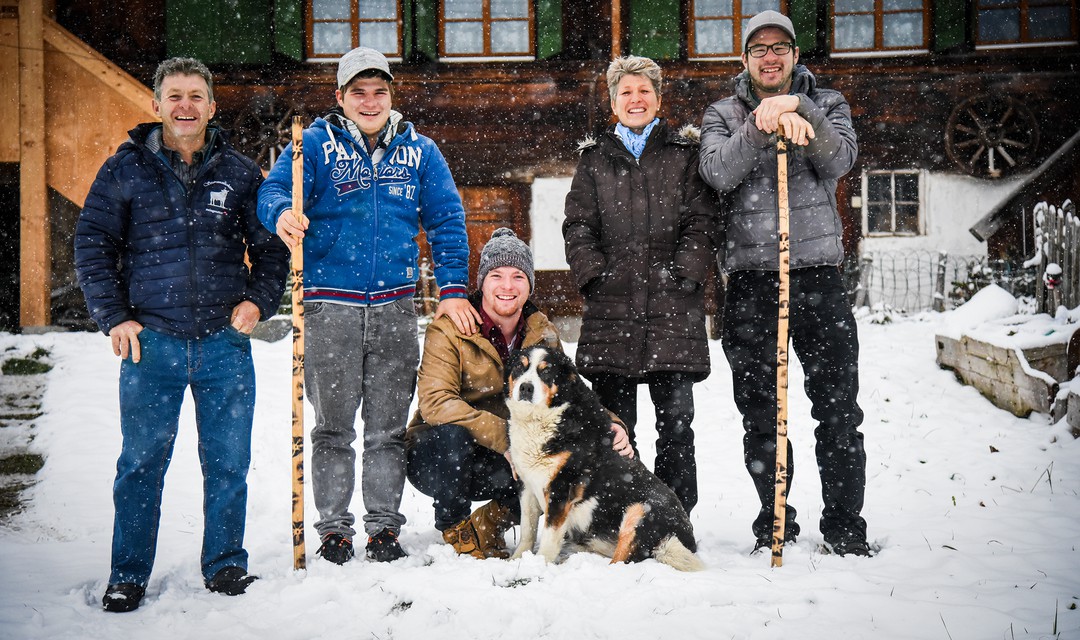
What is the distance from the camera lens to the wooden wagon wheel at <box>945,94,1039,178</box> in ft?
36.3

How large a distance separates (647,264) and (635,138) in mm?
636

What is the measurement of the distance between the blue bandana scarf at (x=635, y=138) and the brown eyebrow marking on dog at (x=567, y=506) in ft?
5.27

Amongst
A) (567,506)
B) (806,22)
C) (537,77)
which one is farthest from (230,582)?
(806,22)

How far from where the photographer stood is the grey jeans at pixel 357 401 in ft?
10.5

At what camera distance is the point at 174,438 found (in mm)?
3029

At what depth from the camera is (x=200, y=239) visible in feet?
10.0

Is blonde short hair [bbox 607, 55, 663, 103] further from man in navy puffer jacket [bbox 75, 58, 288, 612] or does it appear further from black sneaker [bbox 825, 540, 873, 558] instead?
black sneaker [bbox 825, 540, 873, 558]

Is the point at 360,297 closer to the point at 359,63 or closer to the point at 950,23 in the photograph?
the point at 359,63

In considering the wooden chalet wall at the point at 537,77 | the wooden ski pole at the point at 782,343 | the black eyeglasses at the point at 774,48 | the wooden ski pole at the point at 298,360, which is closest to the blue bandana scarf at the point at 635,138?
the black eyeglasses at the point at 774,48

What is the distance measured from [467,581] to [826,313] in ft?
6.36

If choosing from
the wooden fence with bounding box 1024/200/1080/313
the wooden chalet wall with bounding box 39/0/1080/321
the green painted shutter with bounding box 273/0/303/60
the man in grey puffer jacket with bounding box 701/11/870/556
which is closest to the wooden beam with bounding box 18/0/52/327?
the wooden chalet wall with bounding box 39/0/1080/321

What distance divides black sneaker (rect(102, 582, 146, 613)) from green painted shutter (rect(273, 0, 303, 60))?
31.7 feet

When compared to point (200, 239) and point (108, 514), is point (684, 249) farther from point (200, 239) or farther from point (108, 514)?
point (108, 514)

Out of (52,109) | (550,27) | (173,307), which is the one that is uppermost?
(550,27)
